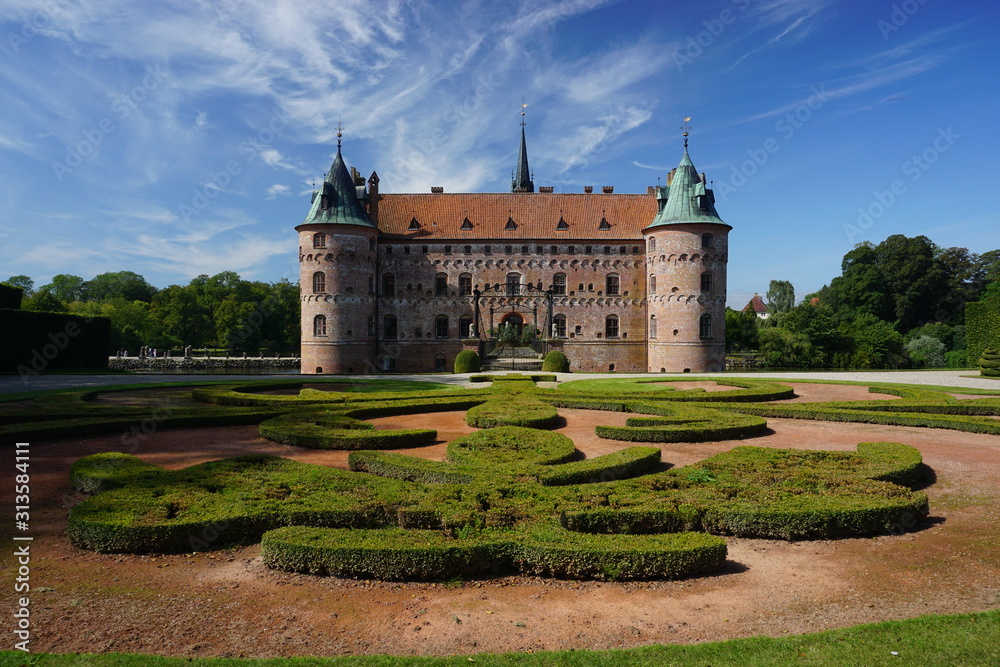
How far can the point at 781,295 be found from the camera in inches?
3265

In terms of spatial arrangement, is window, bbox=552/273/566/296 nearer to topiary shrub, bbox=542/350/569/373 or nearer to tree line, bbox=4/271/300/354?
topiary shrub, bbox=542/350/569/373

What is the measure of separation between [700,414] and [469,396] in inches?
287

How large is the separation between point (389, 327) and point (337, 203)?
10.1 m

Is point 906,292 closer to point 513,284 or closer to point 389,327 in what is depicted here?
point 513,284

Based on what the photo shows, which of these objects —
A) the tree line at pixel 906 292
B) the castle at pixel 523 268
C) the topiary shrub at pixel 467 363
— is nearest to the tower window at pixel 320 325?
the castle at pixel 523 268

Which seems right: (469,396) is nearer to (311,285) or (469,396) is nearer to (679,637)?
(679,637)

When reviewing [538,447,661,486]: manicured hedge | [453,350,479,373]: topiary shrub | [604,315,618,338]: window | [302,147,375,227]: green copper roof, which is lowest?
[538,447,661,486]: manicured hedge

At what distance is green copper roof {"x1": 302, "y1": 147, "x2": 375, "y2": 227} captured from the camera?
39.5m

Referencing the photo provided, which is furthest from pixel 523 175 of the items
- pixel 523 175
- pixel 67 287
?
pixel 67 287

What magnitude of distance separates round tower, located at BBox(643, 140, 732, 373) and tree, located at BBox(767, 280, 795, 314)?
49.1 metres

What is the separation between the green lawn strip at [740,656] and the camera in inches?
159

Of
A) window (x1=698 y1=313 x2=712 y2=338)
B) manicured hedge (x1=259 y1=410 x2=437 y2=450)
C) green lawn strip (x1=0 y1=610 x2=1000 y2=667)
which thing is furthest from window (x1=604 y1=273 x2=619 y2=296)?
green lawn strip (x1=0 y1=610 x2=1000 y2=667)

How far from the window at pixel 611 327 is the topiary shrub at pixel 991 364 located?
22.3 metres

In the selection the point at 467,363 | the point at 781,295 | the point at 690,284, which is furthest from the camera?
the point at 781,295
